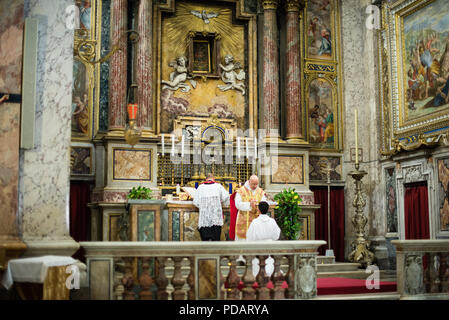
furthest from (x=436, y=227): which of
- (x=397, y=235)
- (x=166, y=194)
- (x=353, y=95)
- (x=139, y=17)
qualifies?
(x=139, y=17)

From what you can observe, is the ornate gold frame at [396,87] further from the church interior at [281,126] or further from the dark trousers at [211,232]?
the dark trousers at [211,232]

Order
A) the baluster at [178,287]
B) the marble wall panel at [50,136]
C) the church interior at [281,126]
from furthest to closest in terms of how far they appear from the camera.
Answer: the church interior at [281,126], the marble wall panel at [50,136], the baluster at [178,287]

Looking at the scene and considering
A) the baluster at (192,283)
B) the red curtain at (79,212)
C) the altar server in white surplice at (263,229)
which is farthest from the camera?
the red curtain at (79,212)

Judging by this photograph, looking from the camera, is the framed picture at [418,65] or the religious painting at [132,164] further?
the religious painting at [132,164]

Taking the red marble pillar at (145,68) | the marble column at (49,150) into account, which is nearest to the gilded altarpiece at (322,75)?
the red marble pillar at (145,68)

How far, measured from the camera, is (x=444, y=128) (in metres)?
12.1

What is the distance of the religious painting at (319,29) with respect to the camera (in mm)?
15461

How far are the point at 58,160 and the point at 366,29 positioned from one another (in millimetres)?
11261

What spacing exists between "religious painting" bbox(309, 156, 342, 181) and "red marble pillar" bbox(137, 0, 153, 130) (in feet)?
15.0

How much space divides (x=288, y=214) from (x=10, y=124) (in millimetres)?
7162

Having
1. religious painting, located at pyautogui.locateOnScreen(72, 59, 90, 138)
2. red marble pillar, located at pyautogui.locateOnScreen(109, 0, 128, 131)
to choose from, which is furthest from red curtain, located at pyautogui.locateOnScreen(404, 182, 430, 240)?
religious painting, located at pyautogui.locateOnScreen(72, 59, 90, 138)

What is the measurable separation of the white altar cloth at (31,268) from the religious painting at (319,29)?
11.0 m

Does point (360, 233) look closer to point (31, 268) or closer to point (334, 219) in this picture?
point (334, 219)

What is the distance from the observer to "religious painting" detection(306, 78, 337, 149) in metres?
15.2
